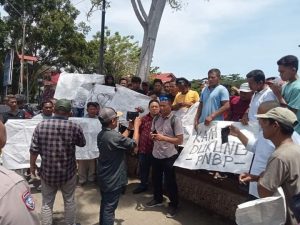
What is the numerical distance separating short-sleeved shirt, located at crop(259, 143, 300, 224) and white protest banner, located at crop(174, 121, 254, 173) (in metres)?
2.20

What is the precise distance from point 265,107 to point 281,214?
1.02 metres

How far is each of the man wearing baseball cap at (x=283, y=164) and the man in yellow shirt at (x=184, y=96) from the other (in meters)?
3.76

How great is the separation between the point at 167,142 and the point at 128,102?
217 cm

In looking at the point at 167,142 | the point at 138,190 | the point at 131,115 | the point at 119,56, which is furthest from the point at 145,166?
the point at 119,56

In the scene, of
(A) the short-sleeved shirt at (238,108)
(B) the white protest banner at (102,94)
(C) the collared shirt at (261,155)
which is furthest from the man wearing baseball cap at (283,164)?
(B) the white protest banner at (102,94)

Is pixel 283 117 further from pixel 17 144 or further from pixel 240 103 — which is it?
pixel 17 144

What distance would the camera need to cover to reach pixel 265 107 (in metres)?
3.22

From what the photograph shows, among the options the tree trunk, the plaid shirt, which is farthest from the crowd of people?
the tree trunk

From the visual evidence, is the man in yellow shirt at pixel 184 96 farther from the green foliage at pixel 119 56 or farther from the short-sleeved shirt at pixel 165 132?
the green foliage at pixel 119 56

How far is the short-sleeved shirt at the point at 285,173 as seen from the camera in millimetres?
2496

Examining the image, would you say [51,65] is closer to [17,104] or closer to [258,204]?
[17,104]

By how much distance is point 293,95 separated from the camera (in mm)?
4129

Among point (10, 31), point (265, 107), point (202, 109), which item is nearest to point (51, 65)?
point (10, 31)

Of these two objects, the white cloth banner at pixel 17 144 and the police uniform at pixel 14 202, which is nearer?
the police uniform at pixel 14 202
